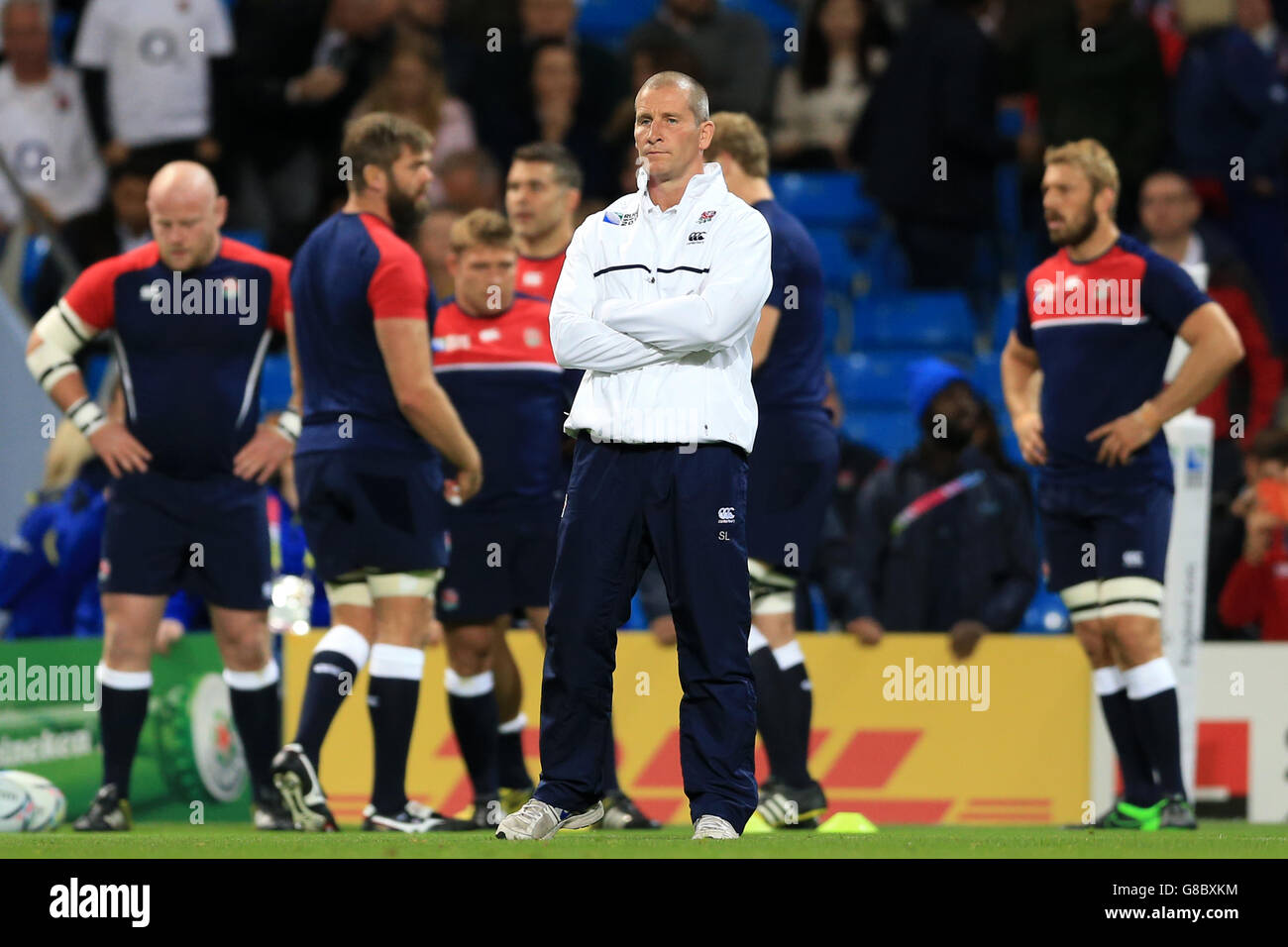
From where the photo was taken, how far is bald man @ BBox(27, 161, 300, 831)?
8.04 meters

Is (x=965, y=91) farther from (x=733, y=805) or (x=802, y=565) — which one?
(x=733, y=805)

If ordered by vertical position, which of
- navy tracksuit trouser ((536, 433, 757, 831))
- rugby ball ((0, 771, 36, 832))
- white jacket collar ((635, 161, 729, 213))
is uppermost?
white jacket collar ((635, 161, 729, 213))

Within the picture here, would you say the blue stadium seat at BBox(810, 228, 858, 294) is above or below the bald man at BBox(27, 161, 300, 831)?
above

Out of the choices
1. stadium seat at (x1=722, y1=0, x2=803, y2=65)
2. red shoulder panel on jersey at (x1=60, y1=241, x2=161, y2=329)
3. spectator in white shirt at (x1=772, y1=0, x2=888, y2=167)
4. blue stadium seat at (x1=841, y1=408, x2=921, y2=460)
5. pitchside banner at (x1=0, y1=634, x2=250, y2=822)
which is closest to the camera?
red shoulder panel on jersey at (x1=60, y1=241, x2=161, y2=329)

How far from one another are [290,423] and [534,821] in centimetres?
290

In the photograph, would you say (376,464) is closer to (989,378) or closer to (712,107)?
(989,378)

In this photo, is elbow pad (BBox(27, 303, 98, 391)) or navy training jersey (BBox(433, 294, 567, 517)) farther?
navy training jersey (BBox(433, 294, 567, 517))

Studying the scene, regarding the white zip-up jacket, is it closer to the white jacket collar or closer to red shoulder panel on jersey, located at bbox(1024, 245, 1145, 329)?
the white jacket collar

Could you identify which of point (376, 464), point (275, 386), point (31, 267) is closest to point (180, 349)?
point (376, 464)

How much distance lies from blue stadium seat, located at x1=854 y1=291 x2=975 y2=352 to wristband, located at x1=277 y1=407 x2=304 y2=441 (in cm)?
658

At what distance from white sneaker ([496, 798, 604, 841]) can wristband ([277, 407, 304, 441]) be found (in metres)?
2.71

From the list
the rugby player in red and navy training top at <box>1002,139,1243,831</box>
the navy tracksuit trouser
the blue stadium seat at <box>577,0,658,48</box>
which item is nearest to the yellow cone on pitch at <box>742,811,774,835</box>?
the rugby player in red and navy training top at <box>1002,139,1243,831</box>

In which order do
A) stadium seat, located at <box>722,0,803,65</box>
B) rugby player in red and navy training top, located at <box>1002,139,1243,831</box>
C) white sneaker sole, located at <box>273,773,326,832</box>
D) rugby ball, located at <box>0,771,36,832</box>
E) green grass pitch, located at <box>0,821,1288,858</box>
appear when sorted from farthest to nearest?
stadium seat, located at <box>722,0,803,65</box>, rugby ball, located at <box>0,771,36,832</box>, rugby player in red and navy training top, located at <box>1002,139,1243,831</box>, white sneaker sole, located at <box>273,773,326,832</box>, green grass pitch, located at <box>0,821,1288,858</box>

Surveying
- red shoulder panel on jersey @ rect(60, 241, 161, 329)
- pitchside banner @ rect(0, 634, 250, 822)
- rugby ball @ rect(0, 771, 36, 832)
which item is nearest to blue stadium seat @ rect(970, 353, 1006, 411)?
pitchside banner @ rect(0, 634, 250, 822)
